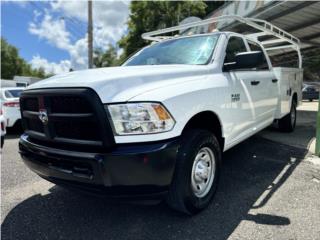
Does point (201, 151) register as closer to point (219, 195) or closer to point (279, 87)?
point (219, 195)

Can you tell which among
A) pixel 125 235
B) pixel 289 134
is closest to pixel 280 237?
pixel 125 235

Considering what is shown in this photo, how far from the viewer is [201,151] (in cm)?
329

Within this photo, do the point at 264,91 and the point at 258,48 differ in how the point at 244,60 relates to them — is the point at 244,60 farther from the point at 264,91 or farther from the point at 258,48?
the point at 258,48

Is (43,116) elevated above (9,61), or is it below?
below

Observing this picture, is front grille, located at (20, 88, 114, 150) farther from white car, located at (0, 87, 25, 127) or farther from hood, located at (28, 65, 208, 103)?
white car, located at (0, 87, 25, 127)

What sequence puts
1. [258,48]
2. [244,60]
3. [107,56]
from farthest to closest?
[107,56] → [258,48] → [244,60]

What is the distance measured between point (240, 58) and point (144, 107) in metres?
1.65

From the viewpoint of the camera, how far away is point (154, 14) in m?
26.1

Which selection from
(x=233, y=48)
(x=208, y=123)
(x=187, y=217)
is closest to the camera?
(x=187, y=217)

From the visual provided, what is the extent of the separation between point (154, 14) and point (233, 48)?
76.0ft

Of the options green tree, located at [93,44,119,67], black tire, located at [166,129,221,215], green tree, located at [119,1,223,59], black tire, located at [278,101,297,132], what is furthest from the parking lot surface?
green tree, located at [93,44,119,67]

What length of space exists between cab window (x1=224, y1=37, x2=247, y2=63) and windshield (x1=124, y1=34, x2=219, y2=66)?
23 centimetres

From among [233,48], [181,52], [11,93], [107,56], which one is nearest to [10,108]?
[11,93]

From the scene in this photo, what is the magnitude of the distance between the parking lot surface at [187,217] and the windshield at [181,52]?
1659 millimetres
